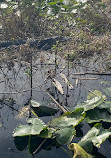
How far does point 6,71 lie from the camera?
358 cm

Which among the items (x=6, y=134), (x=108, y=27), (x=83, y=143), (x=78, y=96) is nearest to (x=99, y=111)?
(x=83, y=143)

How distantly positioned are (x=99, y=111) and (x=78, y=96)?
2.15ft

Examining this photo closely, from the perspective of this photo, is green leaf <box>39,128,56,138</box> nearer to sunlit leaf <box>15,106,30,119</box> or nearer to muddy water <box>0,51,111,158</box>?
muddy water <box>0,51,111,158</box>

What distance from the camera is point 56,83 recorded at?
308 cm

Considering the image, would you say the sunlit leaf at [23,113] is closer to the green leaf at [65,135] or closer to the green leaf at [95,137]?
the green leaf at [65,135]

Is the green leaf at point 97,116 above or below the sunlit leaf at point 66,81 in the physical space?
below

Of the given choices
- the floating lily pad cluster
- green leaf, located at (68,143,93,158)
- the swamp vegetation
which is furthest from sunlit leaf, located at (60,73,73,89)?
green leaf, located at (68,143,93,158)

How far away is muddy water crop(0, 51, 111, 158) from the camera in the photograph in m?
2.10

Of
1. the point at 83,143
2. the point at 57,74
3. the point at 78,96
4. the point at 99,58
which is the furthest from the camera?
the point at 99,58

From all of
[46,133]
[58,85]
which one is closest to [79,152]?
[46,133]

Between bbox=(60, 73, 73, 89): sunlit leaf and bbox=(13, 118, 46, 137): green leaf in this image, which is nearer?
bbox=(13, 118, 46, 137): green leaf

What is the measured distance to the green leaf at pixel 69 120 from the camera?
2.11m

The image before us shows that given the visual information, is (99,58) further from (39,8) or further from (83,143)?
(83,143)

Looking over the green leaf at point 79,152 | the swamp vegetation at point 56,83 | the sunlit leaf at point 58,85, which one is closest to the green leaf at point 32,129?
the swamp vegetation at point 56,83
